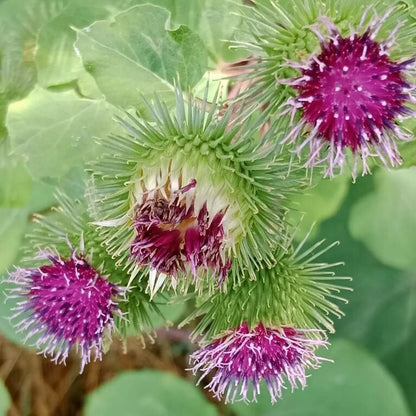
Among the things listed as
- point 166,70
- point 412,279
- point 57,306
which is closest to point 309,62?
point 166,70

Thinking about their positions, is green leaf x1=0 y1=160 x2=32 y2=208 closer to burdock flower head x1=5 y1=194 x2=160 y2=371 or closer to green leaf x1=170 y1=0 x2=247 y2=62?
burdock flower head x1=5 y1=194 x2=160 y2=371

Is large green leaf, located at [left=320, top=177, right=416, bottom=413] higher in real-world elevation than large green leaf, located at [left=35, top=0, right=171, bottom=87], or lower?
lower

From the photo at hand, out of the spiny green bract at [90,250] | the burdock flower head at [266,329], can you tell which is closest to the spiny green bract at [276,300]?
the burdock flower head at [266,329]

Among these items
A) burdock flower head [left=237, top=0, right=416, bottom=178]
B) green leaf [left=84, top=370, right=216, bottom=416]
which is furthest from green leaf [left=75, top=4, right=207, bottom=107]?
green leaf [left=84, top=370, right=216, bottom=416]

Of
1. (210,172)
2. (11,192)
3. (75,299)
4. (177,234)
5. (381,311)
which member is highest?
(210,172)

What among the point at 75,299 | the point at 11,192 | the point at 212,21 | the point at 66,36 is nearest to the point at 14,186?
the point at 11,192

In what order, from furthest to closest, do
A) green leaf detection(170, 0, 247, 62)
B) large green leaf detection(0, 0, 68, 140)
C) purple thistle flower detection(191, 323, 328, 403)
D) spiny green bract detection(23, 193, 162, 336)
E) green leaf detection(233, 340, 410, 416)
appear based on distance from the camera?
green leaf detection(233, 340, 410, 416), large green leaf detection(0, 0, 68, 140), green leaf detection(170, 0, 247, 62), spiny green bract detection(23, 193, 162, 336), purple thistle flower detection(191, 323, 328, 403)

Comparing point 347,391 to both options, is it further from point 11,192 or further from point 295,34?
point 295,34

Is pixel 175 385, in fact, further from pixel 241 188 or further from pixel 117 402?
pixel 241 188
